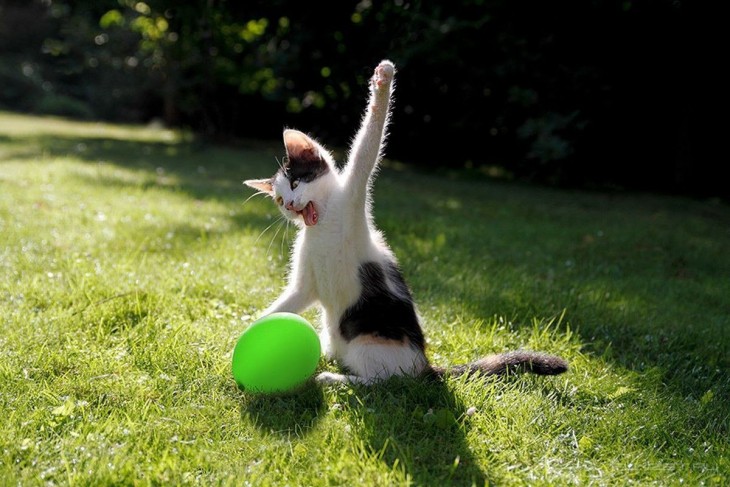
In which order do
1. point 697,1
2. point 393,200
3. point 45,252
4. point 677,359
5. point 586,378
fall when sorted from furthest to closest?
point 697,1 < point 393,200 < point 45,252 < point 677,359 < point 586,378

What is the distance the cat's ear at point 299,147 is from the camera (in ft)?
9.27

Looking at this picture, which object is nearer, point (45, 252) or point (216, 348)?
point (216, 348)

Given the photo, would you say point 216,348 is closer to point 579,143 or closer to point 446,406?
point 446,406

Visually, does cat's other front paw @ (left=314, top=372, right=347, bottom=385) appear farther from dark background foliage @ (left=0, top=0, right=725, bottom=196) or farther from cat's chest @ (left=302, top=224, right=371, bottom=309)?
dark background foliage @ (left=0, top=0, right=725, bottom=196)

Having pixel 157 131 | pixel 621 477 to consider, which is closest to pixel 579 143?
pixel 621 477

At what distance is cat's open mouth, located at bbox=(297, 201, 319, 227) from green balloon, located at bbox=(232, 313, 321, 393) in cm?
42

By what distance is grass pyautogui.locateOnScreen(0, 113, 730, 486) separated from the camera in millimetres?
2146

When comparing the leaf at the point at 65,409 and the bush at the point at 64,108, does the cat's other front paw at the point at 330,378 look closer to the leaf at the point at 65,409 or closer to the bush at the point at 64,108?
the leaf at the point at 65,409

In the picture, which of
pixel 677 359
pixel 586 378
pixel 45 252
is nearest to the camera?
pixel 586 378

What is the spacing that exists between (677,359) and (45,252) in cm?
367

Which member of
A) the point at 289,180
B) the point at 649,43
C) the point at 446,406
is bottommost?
the point at 446,406

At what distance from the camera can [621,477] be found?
2.18 m

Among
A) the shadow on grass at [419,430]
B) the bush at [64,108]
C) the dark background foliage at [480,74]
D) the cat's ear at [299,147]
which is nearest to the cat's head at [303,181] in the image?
the cat's ear at [299,147]

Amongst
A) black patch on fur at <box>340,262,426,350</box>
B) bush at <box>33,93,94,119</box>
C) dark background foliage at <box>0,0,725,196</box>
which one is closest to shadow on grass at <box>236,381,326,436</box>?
black patch on fur at <box>340,262,426,350</box>
